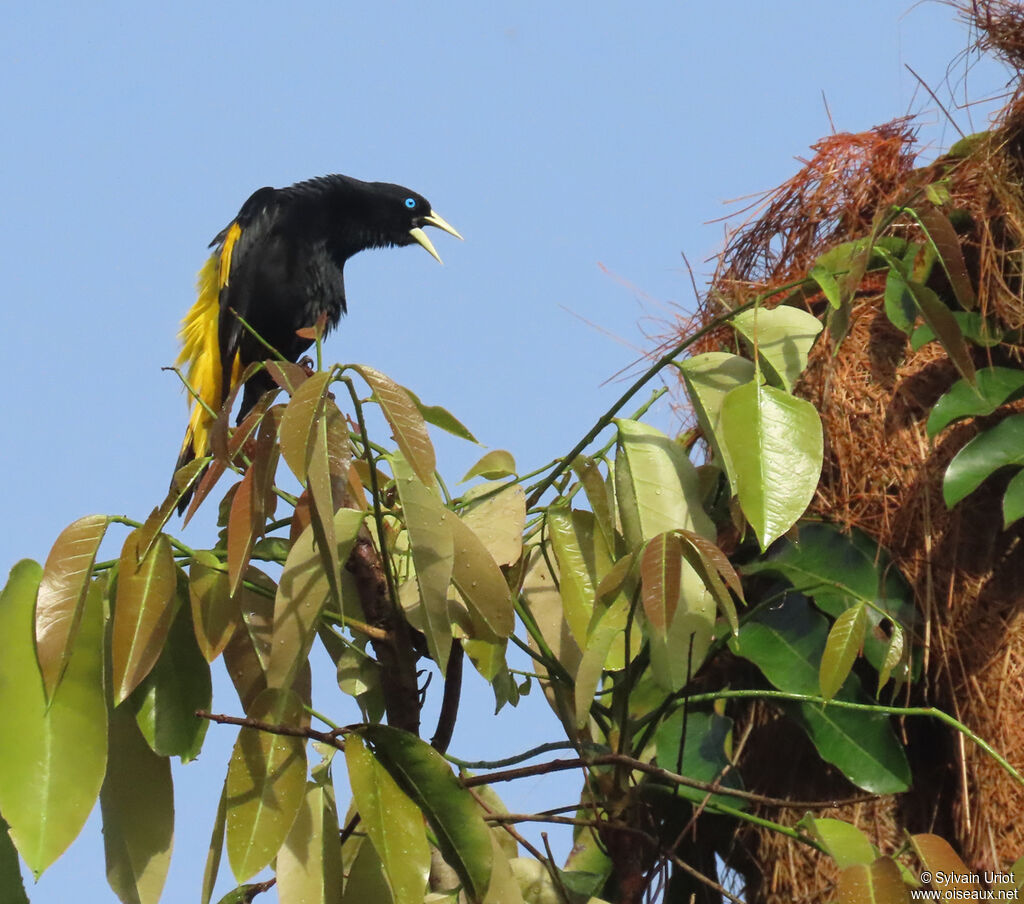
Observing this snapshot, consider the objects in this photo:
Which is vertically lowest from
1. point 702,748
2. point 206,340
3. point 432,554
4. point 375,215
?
point 702,748

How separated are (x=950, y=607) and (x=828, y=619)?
22 centimetres

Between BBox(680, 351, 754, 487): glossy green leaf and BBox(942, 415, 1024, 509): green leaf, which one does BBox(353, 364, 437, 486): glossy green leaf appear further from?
BBox(942, 415, 1024, 509): green leaf

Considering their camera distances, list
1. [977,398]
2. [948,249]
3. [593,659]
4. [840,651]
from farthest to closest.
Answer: [977,398] → [948,249] → [840,651] → [593,659]

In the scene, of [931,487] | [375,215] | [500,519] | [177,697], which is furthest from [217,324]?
[177,697]

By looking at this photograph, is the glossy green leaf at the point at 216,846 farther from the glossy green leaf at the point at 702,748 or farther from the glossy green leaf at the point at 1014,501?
the glossy green leaf at the point at 1014,501

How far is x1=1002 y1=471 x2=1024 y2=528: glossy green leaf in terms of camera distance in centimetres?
206

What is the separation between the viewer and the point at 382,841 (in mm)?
1297

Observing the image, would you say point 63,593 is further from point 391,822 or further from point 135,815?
point 391,822

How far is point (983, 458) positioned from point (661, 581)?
106 centimetres

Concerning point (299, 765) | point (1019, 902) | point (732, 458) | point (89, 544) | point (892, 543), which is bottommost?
point (1019, 902)

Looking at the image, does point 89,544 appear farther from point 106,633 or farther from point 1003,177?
point 1003,177

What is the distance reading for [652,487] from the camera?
5.21 ft

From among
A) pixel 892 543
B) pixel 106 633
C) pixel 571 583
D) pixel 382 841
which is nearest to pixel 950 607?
pixel 892 543

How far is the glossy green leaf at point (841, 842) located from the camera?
1402 millimetres
